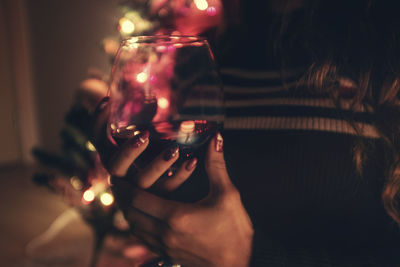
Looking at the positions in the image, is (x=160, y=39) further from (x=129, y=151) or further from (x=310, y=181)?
(x=310, y=181)

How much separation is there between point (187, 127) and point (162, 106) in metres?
0.14

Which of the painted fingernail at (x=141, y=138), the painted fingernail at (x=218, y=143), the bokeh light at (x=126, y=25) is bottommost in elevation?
the painted fingernail at (x=218, y=143)

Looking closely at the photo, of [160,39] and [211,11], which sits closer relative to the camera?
[160,39]

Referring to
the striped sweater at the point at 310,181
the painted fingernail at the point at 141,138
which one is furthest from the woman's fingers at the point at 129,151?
the striped sweater at the point at 310,181

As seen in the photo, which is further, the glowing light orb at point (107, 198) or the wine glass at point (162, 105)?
the glowing light orb at point (107, 198)

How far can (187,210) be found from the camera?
452 millimetres

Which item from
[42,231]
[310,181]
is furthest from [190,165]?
[42,231]

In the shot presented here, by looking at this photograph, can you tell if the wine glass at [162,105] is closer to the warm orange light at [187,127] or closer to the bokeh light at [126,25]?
the warm orange light at [187,127]

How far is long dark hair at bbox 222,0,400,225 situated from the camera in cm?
54

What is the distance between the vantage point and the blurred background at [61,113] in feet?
3.26

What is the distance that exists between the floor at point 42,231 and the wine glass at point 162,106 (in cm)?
134

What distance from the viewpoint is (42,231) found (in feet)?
6.33

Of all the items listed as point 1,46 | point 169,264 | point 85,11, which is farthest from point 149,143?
point 1,46

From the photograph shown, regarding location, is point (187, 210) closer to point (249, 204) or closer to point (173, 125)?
point (173, 125)
